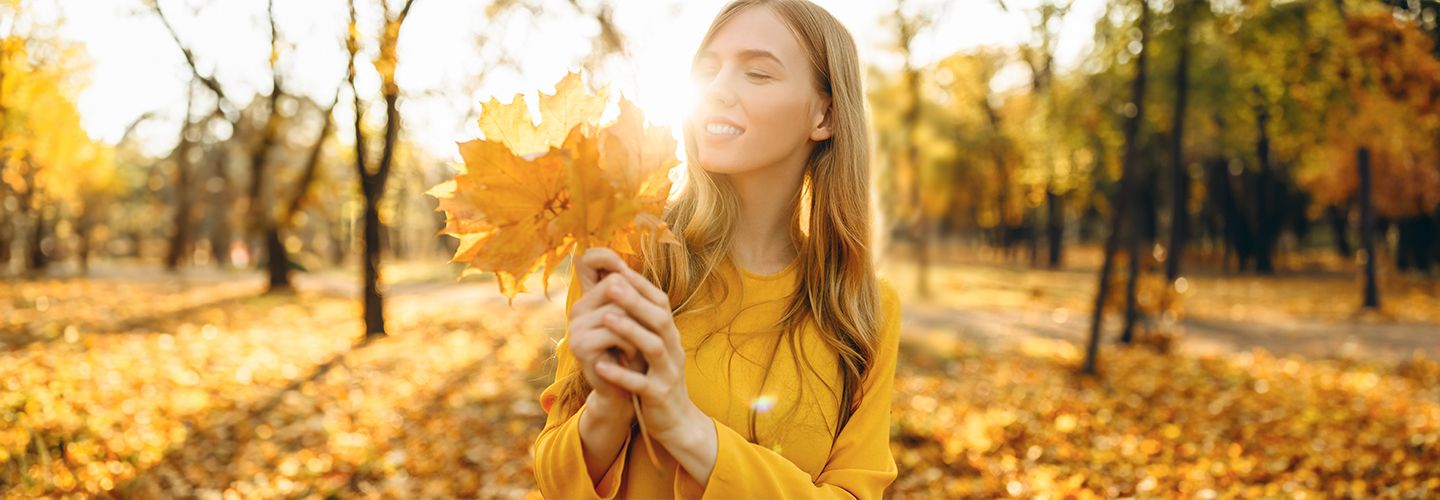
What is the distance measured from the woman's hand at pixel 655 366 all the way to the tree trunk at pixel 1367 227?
18967 millimetres

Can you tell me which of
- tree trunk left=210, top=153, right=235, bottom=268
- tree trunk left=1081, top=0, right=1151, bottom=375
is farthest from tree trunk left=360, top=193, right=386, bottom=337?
tree trunk left=210, top=153, right=235, bottom=268

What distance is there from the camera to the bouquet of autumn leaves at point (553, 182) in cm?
124

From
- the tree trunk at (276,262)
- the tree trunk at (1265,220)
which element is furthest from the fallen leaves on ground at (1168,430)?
the tree trunk at (1265,220)

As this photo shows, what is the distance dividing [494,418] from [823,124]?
5799 mm

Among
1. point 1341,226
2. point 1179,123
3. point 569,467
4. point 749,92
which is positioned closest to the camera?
point 569,467

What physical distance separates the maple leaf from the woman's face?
42cm

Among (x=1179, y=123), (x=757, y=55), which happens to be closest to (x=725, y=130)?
(x=757, y=55)

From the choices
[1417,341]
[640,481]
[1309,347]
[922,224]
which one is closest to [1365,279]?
[1417,341]

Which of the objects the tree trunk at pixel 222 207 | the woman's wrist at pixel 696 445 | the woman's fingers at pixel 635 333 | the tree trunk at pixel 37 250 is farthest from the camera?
the tree trunk at pixel 222 207

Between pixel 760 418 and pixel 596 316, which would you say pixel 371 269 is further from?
pixel 596 316

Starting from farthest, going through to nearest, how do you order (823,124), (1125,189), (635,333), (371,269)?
1. (371,269)
2. (1125,189)
3. (823,124)
4. (635,333)

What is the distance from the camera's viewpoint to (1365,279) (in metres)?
17.4

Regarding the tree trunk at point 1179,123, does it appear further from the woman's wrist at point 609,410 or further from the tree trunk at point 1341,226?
the tree trunk at point 1341,226

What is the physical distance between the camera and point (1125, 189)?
9008mm
